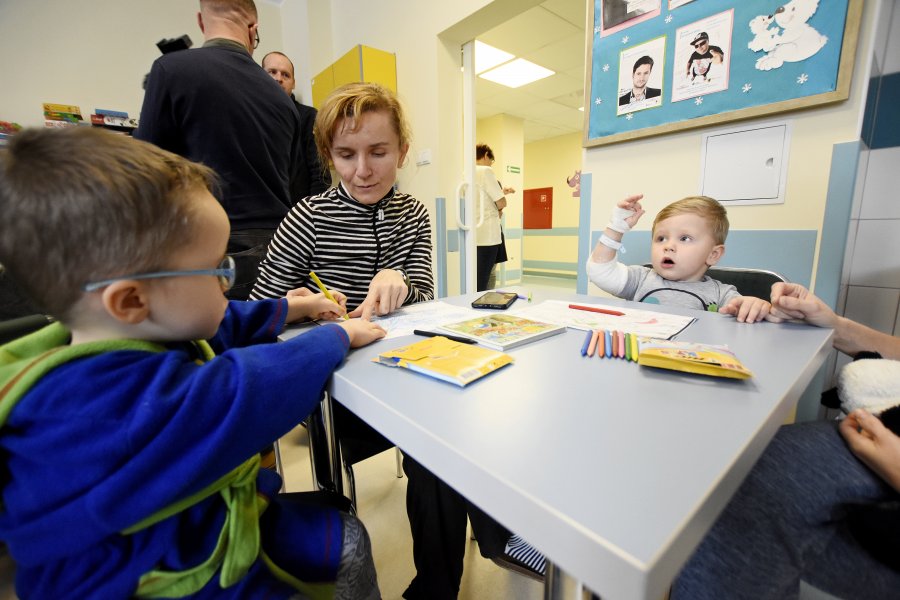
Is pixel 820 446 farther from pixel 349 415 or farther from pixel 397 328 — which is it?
pixel 349 415

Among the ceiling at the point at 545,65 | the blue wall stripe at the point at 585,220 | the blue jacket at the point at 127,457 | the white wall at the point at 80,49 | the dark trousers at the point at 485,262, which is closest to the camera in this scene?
the blue jacket at the point at 127,457

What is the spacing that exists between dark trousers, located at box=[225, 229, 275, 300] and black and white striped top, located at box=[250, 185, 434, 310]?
7.0 inches

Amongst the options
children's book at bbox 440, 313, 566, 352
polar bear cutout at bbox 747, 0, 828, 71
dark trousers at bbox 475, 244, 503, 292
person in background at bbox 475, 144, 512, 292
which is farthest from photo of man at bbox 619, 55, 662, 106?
dark trousers at bbox 475, 244, 503, 292

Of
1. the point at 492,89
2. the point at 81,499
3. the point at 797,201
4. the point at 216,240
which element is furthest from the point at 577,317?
the point at 492,89

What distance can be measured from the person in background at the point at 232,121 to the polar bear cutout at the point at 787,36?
151 cm

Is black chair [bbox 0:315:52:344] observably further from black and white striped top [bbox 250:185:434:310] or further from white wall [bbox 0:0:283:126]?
white wall [bbox 0:0:283:126]

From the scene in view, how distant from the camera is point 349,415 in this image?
83cm

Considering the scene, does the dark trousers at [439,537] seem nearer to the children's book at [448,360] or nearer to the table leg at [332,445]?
the table leg at [332,445]

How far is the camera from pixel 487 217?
11.5 ft

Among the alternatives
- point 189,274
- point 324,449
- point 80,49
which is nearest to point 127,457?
point 189,274

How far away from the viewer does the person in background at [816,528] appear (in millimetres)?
489

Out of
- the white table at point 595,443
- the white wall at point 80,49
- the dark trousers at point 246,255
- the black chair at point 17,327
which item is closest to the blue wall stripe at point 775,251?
the white table at point 595,443

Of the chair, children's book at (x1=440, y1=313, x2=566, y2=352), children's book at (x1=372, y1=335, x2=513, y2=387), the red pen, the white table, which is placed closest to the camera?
the white table

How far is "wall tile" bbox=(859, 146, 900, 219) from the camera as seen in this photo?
113 centimetres
